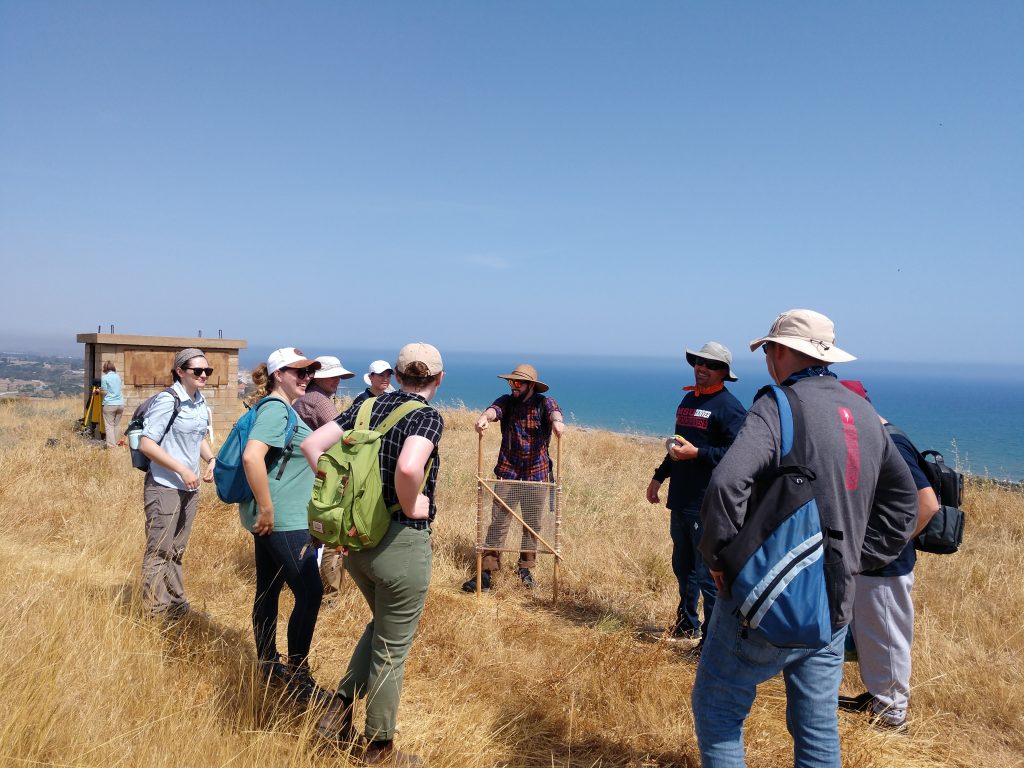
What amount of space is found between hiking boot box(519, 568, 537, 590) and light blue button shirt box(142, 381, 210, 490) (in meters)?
3.07

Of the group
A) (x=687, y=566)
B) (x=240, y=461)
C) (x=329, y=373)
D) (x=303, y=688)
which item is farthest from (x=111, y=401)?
(x=687, y=566)

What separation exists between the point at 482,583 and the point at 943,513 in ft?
12.7

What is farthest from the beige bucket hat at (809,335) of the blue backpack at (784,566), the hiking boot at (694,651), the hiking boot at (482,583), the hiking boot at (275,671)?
the hiking boot at (482,583)

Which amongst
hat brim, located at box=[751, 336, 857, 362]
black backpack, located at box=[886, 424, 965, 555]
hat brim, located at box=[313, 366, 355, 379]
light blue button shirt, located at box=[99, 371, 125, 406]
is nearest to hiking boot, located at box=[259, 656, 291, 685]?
hat brim, located at box=[313, 366, 355, 379]

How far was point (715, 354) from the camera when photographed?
4625 mm

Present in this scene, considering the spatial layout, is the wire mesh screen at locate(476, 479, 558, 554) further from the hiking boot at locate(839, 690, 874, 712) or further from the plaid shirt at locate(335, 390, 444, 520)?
the plaid shirt at locate(335, 390, 444, 520)

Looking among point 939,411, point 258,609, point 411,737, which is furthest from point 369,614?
point 939,411

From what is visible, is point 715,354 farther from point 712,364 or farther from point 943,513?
point 943,513

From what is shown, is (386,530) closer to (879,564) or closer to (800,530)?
(800,530)

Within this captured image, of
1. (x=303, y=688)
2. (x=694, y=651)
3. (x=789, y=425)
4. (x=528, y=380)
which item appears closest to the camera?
(x=789, y=425)

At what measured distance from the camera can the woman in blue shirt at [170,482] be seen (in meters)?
4.15

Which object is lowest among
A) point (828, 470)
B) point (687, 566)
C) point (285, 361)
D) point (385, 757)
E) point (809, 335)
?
point (385, 757)

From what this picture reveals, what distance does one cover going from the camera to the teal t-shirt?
3473 millimetres

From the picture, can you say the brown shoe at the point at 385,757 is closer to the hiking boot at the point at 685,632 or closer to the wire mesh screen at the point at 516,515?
the hiking boot at the point at 685,632
